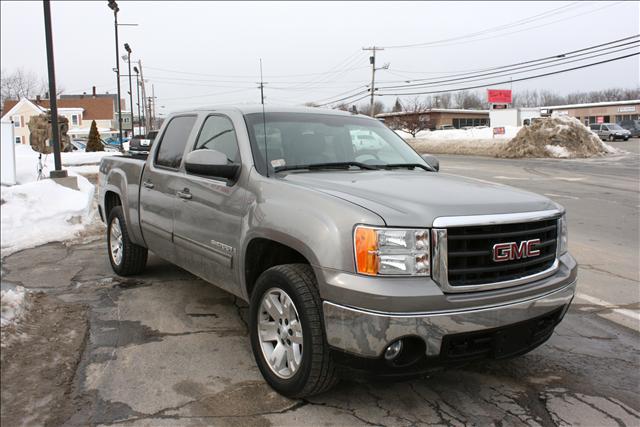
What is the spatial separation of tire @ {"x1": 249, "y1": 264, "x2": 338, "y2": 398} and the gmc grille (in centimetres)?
77

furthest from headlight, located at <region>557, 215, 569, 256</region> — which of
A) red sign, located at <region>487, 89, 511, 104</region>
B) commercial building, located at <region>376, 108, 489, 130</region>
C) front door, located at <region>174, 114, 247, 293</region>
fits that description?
red sign, located at <region>487, 89, 511, 104</region>

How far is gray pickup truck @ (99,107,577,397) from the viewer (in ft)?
9.02

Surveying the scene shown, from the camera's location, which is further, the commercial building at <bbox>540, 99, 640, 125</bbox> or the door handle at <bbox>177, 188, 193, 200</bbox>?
the commercial building at <bbox>540, 99, 640, 125</bbox>

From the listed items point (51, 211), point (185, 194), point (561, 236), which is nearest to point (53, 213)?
point (51, 211)

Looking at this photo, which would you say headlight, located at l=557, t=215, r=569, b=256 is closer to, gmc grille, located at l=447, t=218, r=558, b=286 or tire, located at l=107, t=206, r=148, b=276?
gmc grille, located at l=447, t=218, r=558, b=286

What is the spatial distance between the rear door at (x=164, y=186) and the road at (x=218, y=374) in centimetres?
65

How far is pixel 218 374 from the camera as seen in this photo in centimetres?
357

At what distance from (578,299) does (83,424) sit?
451 cm

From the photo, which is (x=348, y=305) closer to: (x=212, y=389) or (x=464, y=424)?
(x=464, y=424)

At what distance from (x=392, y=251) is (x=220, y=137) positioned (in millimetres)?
2084

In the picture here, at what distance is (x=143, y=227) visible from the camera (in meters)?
5.14

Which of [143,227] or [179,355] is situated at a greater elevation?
[143,227]

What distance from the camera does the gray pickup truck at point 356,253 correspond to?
108 inches

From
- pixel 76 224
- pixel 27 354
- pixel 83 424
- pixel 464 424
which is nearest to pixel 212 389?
pixel 83 424
